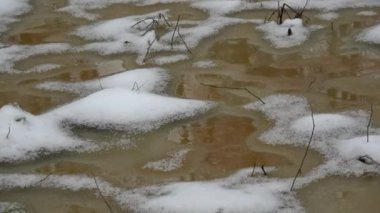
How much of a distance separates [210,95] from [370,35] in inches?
37.0

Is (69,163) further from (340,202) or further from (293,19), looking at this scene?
(293,19)

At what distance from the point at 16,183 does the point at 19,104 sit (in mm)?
628

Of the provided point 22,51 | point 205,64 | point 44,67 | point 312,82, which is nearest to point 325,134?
point 312,82

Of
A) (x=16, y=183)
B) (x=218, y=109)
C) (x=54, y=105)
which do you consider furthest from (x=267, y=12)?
(x=16, y=183)

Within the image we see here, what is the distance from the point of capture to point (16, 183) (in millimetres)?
2021

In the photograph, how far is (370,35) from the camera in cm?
303

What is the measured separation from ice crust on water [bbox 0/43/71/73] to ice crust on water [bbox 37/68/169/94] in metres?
0.37

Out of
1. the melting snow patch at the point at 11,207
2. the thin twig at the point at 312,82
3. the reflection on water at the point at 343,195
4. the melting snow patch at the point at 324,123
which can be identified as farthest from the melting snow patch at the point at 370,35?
the melting snow patch at the point at 11,207

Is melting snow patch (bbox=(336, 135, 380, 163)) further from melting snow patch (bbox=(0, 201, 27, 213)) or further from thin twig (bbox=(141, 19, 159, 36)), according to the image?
thin twig (bbox=(141, 19, 159, 36))

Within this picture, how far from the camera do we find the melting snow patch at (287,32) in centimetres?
303

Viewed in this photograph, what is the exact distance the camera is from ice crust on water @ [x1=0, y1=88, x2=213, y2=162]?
2188 mm

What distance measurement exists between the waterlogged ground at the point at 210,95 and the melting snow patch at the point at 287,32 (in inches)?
1.3

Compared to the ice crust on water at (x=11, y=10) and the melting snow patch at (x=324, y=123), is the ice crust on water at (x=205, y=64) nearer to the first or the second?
the melting snow patch at (x=324, y=123)

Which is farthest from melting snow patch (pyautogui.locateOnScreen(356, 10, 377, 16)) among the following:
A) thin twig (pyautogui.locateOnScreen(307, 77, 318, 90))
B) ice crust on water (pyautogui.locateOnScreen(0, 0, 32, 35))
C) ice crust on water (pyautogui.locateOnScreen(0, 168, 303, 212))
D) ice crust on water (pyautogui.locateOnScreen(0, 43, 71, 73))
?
ice crust on water (pyautogui.locateOnScreen(0, 0, 32, 35))
